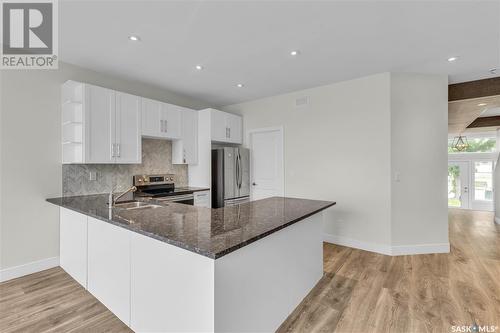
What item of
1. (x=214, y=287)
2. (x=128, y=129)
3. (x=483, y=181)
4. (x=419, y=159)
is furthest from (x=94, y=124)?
(x=483, y=181)

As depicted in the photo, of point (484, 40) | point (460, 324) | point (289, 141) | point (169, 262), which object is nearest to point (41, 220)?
point (169, 262)

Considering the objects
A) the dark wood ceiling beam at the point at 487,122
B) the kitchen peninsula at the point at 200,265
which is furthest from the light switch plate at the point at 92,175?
the dark wood ceiling beam at the point at 487,122

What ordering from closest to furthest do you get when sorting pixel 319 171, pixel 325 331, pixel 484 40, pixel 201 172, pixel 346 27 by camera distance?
pixel 325 331
pixel 346 27
pixel 484 40
pixel 319 171
pixel 201 172

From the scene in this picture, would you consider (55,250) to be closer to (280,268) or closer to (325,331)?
(280,268)

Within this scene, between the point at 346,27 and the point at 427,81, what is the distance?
6.97 ft

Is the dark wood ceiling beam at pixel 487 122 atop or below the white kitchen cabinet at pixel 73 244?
atop

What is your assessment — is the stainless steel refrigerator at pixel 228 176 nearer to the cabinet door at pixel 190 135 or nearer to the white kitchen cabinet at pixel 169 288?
the cabinet door at pixel 190 135

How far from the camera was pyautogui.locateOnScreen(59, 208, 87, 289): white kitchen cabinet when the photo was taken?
7.60 ft

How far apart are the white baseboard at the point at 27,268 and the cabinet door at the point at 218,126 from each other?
2903 mm

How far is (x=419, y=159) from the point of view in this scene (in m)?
3.47

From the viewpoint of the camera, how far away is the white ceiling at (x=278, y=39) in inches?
78.9

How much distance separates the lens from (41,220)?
Answer: 9.23 ft

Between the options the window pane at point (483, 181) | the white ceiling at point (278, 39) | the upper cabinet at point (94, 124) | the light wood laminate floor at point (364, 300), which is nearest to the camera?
the light wood laminate floor at point (364, 300)

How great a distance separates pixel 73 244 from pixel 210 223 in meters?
1.98
